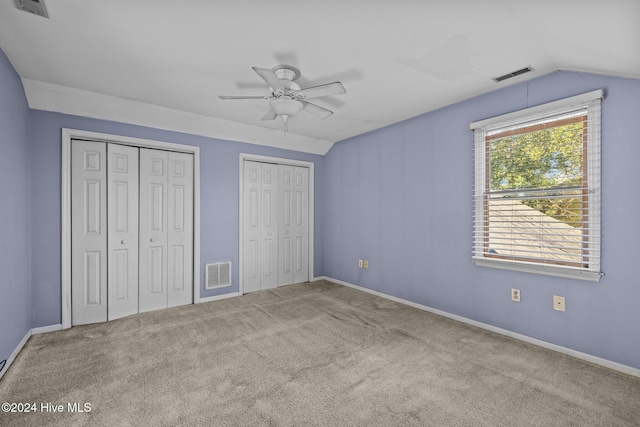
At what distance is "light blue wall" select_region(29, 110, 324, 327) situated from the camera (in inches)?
118

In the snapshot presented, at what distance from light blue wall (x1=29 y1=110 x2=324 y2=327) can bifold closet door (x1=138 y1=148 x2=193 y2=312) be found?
0.62 feet

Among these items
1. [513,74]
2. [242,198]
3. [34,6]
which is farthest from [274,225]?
[513,74]

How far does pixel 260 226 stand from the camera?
183 inches

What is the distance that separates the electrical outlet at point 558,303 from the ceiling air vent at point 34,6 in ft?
14.1

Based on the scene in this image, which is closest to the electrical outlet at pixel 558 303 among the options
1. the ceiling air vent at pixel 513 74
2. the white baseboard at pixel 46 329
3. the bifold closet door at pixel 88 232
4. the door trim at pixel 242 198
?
the ceiling air vent at pixel 513 74

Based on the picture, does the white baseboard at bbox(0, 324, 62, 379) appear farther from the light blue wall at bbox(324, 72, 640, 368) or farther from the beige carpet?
the light blue wall at bbox(324, 72, 640, 368)

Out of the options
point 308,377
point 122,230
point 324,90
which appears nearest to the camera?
point 308,377

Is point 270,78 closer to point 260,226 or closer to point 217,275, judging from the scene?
point 260,226

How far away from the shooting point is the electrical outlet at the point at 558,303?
8.31ft

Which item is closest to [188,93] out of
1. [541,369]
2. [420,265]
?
[420,265]

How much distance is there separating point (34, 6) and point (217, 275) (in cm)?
324

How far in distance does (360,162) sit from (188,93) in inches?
102

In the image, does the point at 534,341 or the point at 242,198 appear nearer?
the point at 534,341

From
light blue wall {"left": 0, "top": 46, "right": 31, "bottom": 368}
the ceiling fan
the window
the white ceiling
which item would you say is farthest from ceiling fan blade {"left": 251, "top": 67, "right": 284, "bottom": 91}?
the window
